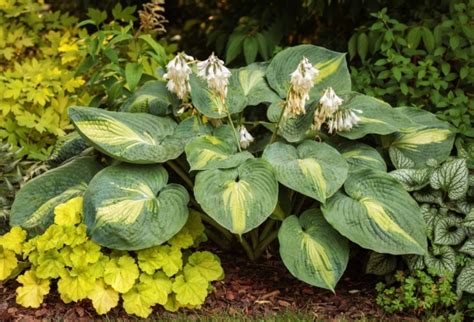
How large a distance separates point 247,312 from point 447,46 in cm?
211

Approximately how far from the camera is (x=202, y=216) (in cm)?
376

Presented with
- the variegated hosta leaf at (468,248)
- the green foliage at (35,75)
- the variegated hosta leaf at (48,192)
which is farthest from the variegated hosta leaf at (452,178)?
the green foliage at (35,75)

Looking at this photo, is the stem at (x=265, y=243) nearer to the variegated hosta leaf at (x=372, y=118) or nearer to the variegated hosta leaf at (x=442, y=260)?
the variegated hosta leaf at (x=372, y=118)

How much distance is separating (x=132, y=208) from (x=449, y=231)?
1.52 m

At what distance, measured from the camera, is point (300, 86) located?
336 cm

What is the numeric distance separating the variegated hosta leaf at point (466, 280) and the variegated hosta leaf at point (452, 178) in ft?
1.17

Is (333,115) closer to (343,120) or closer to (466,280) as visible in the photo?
(343,120)

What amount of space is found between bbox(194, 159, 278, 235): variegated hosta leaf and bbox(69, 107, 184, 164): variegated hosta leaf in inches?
10.2

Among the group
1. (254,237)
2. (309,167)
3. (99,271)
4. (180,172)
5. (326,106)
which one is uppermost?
(326,106)

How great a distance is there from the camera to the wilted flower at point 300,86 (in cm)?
333

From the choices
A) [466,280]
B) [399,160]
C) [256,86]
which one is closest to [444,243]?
[466,280]

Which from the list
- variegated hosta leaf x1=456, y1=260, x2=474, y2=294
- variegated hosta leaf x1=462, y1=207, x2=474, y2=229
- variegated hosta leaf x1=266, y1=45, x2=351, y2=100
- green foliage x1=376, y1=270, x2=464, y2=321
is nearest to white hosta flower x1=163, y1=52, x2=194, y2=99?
variegated hosta leaf x1=266, y1=45, x2=351, y2=100

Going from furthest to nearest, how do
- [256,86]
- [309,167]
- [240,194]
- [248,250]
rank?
[256,86] < [248,250] < [309,167] < [240,194]

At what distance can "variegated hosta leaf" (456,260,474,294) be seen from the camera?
333 centimetres
